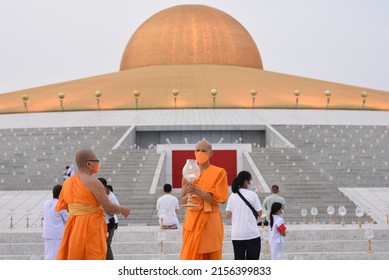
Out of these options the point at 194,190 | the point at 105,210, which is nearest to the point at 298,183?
the point at 194,190

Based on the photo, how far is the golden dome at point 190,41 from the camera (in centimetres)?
3178

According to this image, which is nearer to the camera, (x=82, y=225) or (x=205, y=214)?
(x=82, y=225)

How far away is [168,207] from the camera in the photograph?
8492 mm

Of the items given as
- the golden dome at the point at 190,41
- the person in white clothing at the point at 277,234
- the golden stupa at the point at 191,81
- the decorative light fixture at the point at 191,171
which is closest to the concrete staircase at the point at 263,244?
the person in white clothing at the point at 277,234

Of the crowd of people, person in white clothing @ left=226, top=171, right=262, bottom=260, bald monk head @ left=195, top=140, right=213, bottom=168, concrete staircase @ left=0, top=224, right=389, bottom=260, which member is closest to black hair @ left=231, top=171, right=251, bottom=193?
A: person in white clothing @ left=226, top=171, right=262, bottom=260

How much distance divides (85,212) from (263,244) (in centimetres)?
397

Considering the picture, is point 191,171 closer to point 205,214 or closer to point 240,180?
point 205,214

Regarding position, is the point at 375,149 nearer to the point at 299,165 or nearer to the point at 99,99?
the point at 299,165

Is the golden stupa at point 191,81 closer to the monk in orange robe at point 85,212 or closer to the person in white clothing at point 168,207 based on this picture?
the person in white clothing at point 168,207

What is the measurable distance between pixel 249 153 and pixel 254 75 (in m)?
13.9

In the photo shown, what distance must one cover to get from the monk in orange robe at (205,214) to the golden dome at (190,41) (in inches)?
1066

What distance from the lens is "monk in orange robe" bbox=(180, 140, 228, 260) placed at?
4.53 meters

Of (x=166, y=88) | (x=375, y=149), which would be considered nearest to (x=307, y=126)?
(x=375, y=149)

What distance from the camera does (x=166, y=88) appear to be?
25.4 meters
